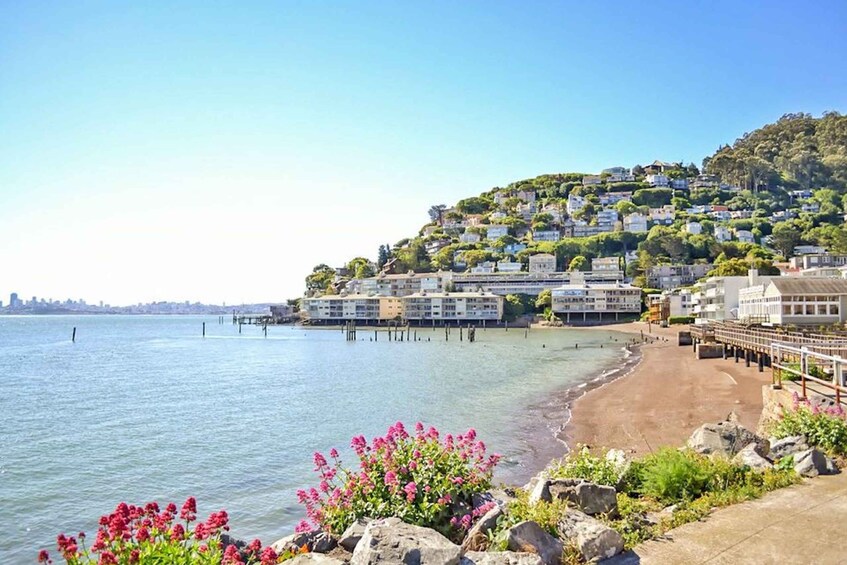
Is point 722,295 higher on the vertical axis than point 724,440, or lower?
higher

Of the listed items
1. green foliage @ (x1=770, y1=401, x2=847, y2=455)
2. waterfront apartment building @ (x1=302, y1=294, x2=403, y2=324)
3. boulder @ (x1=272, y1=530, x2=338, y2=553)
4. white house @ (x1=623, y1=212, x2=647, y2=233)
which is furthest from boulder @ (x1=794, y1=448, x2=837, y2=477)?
white house @ (x1=623, y1=212, x2=647, y2=233)

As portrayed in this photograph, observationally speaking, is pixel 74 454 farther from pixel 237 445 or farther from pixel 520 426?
pixel 520 426

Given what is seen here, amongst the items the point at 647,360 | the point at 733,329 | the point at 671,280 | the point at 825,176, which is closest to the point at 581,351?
the point at 647,360

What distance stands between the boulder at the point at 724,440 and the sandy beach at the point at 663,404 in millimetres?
6463

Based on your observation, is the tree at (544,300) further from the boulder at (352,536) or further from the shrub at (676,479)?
the boulder at (352,536)

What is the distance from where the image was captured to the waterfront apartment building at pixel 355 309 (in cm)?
13362

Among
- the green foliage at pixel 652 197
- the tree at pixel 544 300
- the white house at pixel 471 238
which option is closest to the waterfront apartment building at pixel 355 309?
the tree at pixel 544 300

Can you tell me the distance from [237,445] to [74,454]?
5046mm

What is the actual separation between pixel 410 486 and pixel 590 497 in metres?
2.53

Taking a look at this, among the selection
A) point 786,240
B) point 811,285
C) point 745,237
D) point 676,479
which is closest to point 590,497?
point 676,479

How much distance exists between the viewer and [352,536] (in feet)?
20.7

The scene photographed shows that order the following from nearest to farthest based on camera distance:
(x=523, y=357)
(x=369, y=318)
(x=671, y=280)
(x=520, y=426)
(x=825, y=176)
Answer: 1. (x=520, y=426)
2. (x=523, y=357)
3. (x=671, y=280)
4. (x=369, y=318)
5. (x=825, y=176)

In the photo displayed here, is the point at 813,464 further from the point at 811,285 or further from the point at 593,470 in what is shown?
the point at 811,285

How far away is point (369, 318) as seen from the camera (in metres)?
134
